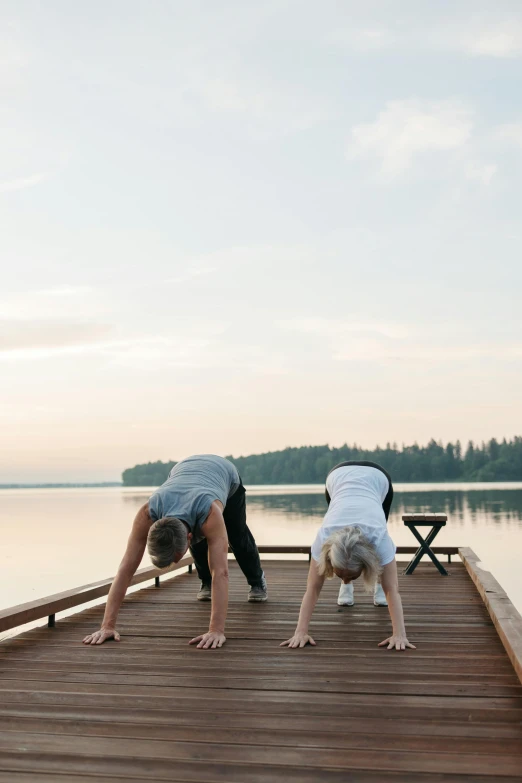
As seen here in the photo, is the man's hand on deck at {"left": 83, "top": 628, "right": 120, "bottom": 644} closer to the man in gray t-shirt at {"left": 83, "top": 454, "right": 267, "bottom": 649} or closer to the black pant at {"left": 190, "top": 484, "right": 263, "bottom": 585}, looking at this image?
the man in gray t-shirt at {"left": 83, "top": 454, "right": 267, "bottom": 649}

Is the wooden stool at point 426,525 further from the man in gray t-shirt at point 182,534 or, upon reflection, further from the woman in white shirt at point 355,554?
the man in gray t-shirt at point 182,534

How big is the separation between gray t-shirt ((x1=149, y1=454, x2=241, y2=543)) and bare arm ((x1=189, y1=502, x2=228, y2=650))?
0.20ft

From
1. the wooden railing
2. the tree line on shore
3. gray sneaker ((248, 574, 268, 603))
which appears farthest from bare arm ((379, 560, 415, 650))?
the tree line on shore

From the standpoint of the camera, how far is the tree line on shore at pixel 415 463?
71.1 meters

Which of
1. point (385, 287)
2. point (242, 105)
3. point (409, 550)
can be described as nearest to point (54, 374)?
point (385, 287)

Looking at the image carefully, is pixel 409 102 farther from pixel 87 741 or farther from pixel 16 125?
pixel 87 741

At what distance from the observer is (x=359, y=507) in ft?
11.8

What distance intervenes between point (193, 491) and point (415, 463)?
7422 cm

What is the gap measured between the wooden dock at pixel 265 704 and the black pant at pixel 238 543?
54 centimetres

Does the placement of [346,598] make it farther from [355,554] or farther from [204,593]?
[355,554]

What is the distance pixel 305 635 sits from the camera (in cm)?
359

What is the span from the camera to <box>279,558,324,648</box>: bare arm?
11.1ft

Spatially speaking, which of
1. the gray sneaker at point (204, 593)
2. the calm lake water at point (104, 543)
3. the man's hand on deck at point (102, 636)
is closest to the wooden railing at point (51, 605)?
the man's hand on deck at point (102, 636)

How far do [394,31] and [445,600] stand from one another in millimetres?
8589
